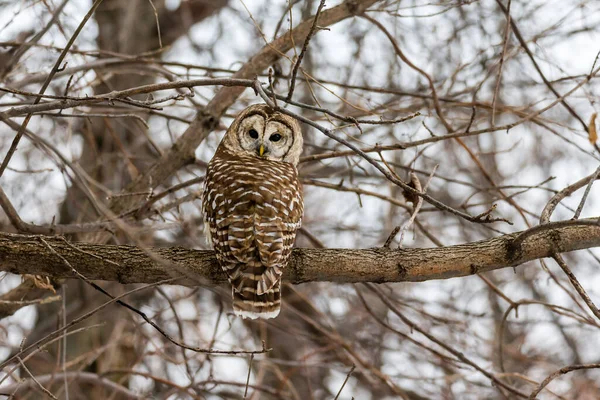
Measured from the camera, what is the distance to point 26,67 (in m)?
4.39

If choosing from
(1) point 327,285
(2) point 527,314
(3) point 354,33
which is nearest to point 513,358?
(2) point 527,314

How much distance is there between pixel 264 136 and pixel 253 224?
125 cm

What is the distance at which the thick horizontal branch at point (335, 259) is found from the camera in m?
2.91

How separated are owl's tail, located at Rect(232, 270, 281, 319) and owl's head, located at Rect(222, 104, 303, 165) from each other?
4.19ft

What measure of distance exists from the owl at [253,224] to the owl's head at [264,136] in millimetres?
412

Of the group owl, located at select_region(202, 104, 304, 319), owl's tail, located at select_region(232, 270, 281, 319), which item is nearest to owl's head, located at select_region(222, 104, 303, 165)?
owl, located at select_region(202, 104, 304, 319)

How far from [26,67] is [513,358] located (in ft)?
14.6

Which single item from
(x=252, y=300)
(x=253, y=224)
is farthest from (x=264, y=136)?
(x=252, y=300)

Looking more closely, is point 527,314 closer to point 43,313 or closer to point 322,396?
point 322,396

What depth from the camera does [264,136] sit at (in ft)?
14.1

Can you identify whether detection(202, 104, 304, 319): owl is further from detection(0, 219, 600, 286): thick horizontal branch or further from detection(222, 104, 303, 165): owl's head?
detection(222, 104, 303, 165): owl's head

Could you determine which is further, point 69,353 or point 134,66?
point 69,353

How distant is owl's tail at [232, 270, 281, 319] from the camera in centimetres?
308

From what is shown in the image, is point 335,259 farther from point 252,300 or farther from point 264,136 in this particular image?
point 264,136
